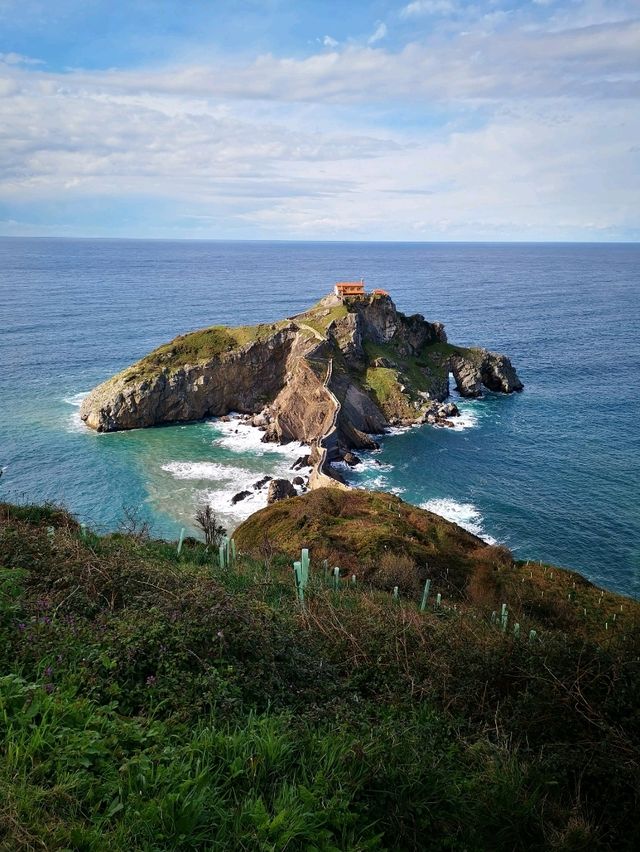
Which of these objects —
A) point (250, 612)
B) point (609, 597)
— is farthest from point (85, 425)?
point (250, 612)

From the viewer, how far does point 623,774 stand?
757 cm


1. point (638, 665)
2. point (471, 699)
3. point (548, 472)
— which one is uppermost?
point (638, 665)

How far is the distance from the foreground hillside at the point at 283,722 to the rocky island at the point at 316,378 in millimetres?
45892

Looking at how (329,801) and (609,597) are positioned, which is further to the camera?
(609,597)

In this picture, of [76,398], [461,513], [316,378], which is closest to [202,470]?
[316,378]

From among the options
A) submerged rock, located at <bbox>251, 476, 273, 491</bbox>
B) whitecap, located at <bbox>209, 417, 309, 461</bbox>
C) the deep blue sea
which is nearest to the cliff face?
whitecap, located at <bbox>209, 417, 309, 461</bbox>

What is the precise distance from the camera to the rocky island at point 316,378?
65.2m

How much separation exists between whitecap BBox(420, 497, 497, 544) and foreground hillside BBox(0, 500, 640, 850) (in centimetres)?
3377

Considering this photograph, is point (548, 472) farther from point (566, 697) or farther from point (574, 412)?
point (566, 697)

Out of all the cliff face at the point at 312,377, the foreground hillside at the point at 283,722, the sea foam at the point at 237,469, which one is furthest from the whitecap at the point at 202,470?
the foreground hillside at the point at 283,722

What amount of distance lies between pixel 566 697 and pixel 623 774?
129cm

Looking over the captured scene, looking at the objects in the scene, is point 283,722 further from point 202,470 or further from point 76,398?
point 76,398

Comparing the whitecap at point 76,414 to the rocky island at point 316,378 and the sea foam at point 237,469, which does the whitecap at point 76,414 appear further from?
the sea foam at point 237,469

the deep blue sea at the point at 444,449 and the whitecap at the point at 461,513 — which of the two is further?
the deep blue sea at the point at 444,449
